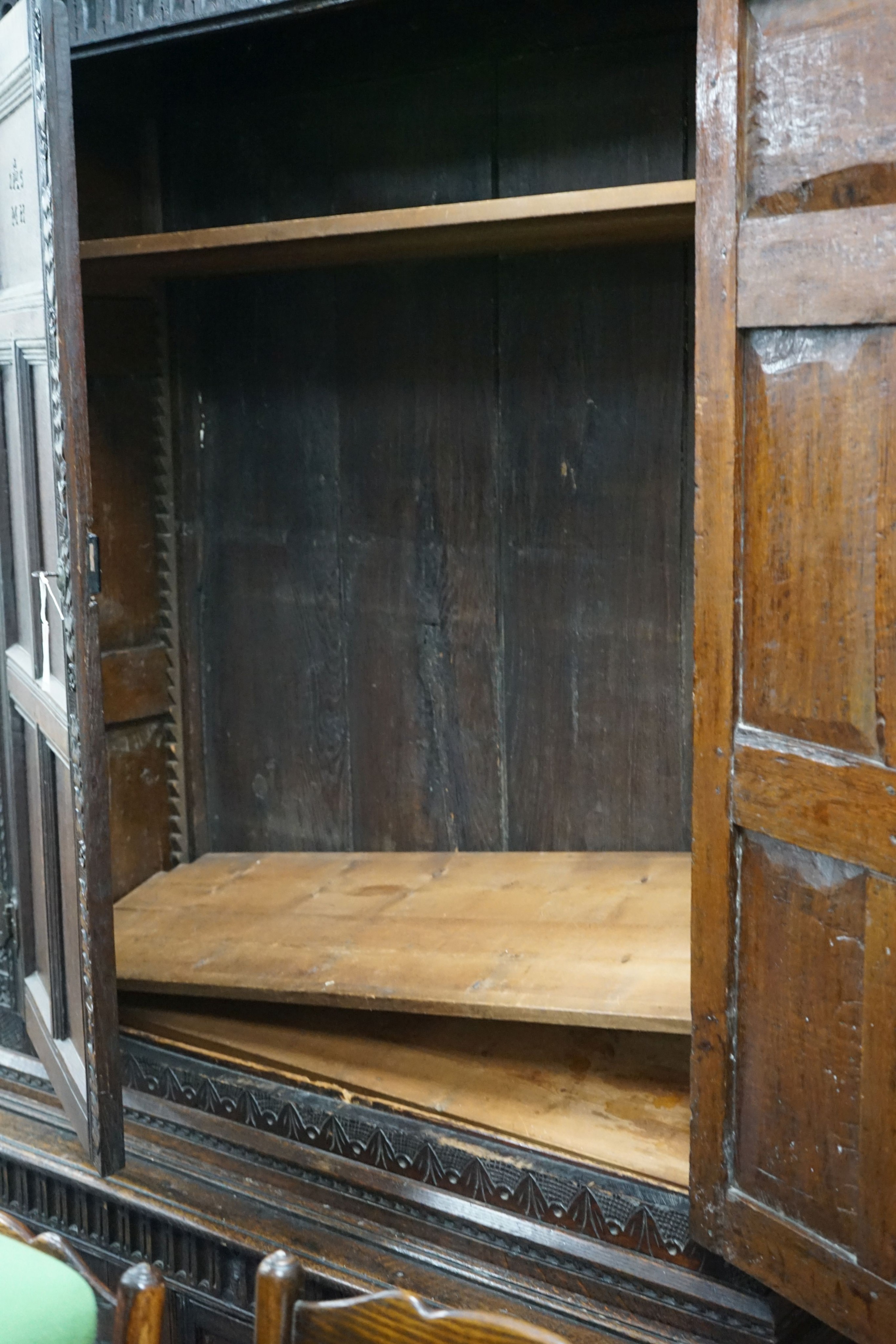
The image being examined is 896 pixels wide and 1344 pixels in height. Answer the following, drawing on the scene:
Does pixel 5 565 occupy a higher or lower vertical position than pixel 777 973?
higher

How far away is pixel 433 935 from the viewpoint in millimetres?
2141

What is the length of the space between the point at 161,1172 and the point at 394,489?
4.27 feet

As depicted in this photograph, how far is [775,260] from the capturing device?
134 cm

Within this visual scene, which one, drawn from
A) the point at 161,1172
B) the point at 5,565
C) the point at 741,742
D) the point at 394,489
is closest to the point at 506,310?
the point at 394,489

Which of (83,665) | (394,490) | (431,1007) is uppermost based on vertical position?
(394,490)

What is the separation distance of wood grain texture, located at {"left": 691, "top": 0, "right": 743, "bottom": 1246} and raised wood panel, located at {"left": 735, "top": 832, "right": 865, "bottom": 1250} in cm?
3

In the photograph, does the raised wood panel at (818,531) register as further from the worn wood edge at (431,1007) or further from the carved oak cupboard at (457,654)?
the worn wood edge at (431,1007)

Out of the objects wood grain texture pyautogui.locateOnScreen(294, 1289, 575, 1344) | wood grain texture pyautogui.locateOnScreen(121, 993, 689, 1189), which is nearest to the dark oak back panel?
wood grain texture pyautogui.locateOnScreen(121, 993, 689, 1189)

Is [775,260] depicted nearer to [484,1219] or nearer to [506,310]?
[506,310]

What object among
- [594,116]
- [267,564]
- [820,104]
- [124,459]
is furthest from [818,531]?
[124,459]

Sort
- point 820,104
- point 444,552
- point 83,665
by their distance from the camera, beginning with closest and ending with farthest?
point 820,104 → point 83,665 → point 444,552

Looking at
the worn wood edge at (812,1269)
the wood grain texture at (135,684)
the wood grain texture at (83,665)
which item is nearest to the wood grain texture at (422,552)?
the wood grain texture at (135,684)

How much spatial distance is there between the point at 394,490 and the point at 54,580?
840 millimetres

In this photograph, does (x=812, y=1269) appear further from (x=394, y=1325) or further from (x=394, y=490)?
(x=394, y=490)
